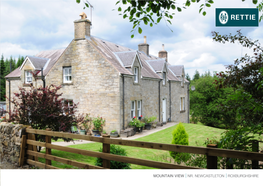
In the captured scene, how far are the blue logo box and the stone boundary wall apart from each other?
6675mm

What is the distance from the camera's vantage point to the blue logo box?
5.92 m

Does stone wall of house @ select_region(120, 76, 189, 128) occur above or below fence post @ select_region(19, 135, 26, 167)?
above

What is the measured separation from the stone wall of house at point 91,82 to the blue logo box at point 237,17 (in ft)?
35.7

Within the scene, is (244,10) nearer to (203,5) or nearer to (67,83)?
(203,5)

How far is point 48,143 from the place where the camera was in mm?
6086

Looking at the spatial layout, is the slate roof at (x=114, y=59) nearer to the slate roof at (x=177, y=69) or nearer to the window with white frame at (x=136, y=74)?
the slate roof at (x=177, y=69)

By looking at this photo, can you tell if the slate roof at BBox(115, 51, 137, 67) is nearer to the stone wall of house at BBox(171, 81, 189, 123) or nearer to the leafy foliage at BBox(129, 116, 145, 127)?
the leafy foliage at BBox(129, 116, 145, 127)

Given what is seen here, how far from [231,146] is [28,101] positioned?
6860 millimetres

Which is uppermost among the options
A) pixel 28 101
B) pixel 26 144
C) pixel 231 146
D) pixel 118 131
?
pixel 28 101

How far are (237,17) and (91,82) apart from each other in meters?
13.0

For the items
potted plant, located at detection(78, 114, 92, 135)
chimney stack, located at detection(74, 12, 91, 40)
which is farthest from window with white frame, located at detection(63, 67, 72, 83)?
potted plant, located at detection(78, 114, 92, 135)

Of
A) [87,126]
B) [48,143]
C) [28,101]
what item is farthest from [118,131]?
[48,143]

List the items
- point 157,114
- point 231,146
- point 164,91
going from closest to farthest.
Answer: point 231,146 < point 157,114 < point 164,91

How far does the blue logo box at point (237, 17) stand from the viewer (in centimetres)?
592
